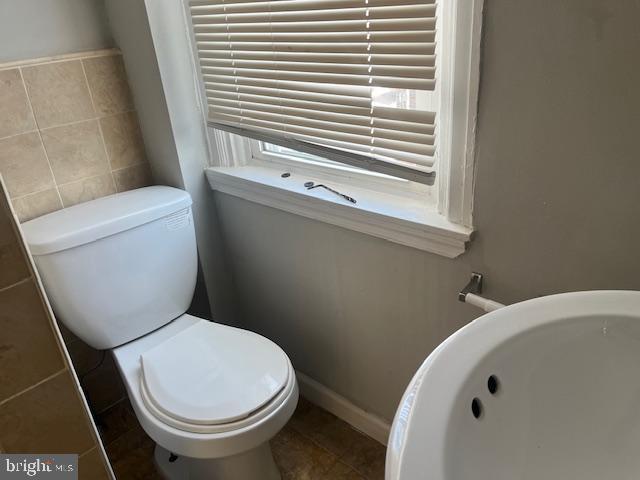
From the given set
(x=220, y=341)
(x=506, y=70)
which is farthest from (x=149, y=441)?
(x=506, y=70)

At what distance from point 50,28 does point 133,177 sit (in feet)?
1.60

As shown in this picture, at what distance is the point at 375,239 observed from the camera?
1.29 m

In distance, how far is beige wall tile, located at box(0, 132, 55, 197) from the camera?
4.62 ft

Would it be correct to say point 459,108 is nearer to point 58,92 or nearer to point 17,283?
point 17,283

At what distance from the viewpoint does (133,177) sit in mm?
1680

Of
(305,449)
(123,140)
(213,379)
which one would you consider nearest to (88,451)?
(213,379)

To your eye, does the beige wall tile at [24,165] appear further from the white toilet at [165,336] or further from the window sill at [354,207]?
the window sill at [354,207]

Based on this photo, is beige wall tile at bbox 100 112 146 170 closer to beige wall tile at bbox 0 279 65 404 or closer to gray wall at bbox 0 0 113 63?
gray wall at bbox 0 0 113 63

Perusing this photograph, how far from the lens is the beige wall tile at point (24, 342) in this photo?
840 mm

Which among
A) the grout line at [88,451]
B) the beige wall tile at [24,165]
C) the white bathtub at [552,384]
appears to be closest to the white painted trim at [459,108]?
the white bathtub at [552,384]

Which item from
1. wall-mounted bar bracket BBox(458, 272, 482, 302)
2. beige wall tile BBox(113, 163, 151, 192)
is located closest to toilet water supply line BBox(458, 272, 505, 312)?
wall-mounted bar bracket BBox(458, 272, 482, 302)

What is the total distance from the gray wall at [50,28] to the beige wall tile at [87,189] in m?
0.38

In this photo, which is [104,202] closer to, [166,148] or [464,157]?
[166,148]

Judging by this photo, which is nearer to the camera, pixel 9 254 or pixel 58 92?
pixel 9 254
